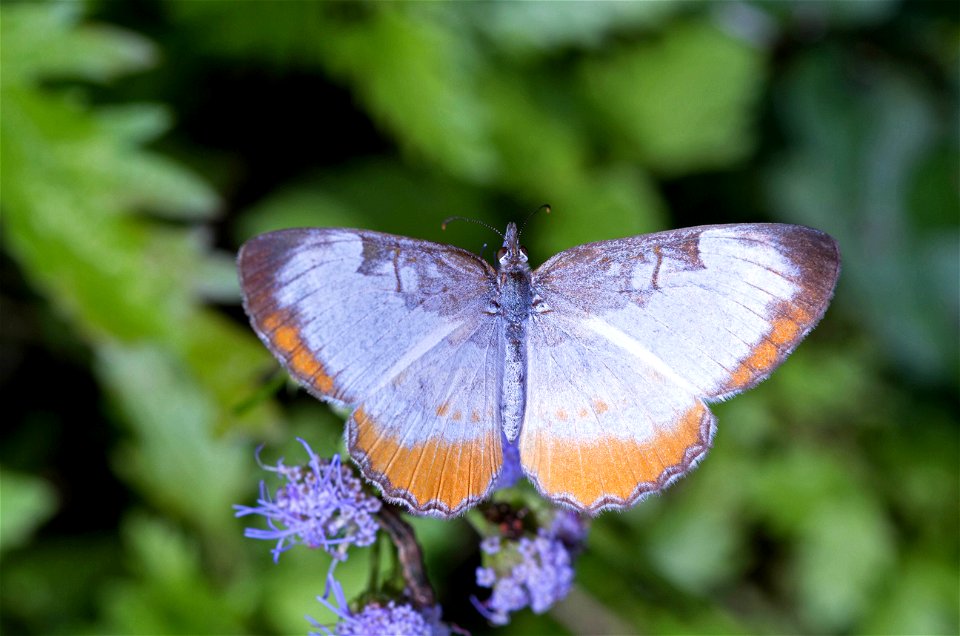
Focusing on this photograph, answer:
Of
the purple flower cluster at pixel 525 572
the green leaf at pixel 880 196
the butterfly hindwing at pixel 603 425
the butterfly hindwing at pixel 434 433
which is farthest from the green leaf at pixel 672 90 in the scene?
the purple flower cluster at pixel 525 572

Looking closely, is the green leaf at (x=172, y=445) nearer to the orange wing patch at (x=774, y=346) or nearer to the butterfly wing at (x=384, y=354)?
the butterfly wing at (x=384, y=354)

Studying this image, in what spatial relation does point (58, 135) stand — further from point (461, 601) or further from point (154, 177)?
point (461, 601)

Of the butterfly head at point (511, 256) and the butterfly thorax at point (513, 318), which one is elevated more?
the butterfly head at point (511, 256)

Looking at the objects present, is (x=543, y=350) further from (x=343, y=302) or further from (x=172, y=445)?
(x=172, y=445)

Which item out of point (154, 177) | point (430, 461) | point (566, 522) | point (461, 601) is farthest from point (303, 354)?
point (461, 601)

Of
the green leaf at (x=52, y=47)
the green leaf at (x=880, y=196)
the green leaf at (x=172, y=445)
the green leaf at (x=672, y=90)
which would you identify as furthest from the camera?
the green leaf at (x=880, y=196)

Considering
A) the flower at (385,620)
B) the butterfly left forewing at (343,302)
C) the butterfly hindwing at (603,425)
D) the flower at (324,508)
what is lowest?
the flower at (385,620)

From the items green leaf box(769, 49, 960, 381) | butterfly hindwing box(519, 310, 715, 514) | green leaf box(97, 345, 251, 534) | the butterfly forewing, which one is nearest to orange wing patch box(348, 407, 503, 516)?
butterfly hindwing box(519, 310, 715, 514)

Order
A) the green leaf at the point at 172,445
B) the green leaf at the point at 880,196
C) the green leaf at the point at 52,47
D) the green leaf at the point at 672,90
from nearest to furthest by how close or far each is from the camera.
→ the green leaf at the point at 52,47 → the green leaf at the point at 172,445 → the green leaf at the point at 672,90 → the green leaf at the point at 880,196
